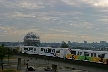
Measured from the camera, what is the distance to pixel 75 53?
205 ft

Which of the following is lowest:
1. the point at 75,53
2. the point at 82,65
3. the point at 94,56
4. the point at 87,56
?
the point at 82,65

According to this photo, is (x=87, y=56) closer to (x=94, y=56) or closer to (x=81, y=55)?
(x=94, y=56)

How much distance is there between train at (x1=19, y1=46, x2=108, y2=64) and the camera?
52.2 metres

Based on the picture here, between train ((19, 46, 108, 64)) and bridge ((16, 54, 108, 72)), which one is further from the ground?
train ((19, 46, 108, 64))

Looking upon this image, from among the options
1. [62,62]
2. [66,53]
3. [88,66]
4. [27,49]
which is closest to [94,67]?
[88,66]

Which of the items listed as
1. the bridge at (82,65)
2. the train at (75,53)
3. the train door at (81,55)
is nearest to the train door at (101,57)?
the train at (75,53)

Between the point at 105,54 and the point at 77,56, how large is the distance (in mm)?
10263

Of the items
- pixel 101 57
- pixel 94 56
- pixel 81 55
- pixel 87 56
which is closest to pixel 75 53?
pixel 81 55

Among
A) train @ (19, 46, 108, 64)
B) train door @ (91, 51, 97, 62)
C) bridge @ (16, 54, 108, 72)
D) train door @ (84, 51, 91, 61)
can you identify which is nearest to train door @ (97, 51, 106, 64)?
train @ (19, 46, 108, 64)

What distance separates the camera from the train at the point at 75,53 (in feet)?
171

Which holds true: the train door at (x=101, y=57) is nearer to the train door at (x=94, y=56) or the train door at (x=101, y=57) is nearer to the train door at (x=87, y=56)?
the train door at (x=94, y=56)

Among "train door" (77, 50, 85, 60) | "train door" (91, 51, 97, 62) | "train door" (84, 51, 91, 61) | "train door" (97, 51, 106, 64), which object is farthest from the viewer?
"train door" (77, 50, 85, 60)

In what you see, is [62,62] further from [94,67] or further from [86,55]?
[94,67]

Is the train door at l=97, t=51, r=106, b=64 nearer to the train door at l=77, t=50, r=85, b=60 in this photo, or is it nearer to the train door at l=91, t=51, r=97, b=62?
the train door at l=91, t=51, r=97, b=62
